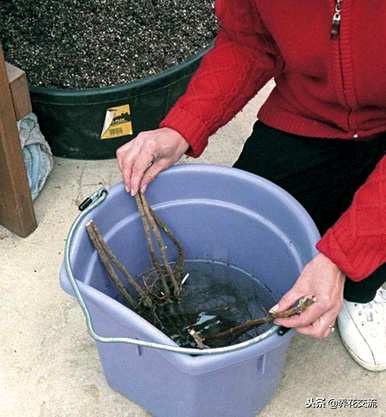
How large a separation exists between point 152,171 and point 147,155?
41mm

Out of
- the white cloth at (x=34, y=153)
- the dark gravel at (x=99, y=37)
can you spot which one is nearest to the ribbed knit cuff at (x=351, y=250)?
the white cloth at (x=34, y=153)

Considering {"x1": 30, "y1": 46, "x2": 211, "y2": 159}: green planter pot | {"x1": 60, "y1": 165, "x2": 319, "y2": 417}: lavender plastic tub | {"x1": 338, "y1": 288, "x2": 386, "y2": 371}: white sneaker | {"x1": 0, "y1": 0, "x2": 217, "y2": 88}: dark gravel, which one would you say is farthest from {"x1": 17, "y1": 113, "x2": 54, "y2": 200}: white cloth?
{"x1": 338, "y1": 288, "x2": 386, "y2": 371}: white sneaker

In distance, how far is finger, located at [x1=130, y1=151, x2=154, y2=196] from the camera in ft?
3.65

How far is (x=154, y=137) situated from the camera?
1118 millimetres

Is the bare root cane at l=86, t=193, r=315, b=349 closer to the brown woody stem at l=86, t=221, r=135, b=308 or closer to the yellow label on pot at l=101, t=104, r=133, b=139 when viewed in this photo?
the brown woody stem at l=86, t=221, r=135, b=308

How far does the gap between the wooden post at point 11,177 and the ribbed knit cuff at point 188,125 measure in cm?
31

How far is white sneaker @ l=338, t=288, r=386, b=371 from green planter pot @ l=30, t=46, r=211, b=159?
60cm

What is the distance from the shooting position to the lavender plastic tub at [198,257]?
96 cm

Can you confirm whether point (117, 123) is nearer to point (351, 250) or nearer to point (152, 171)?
point (152, 171)

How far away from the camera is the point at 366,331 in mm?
1287

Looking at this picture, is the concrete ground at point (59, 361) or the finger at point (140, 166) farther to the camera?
the concrete ground at point (59, 361)

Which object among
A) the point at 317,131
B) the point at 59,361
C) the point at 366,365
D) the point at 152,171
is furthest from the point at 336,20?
the point at 59,361

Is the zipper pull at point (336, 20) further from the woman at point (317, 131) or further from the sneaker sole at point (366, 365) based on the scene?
the sneaker sole at point (366, 365)

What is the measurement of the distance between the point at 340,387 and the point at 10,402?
1.82 ft
